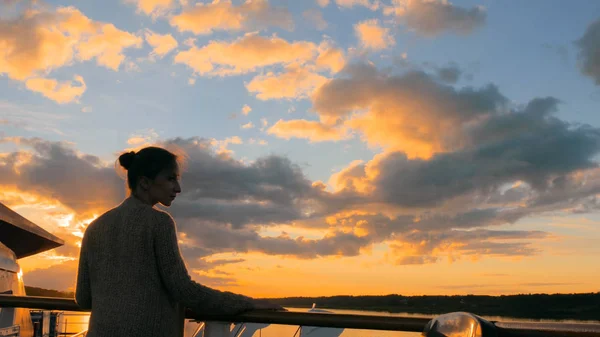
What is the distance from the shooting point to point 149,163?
2.59 meters

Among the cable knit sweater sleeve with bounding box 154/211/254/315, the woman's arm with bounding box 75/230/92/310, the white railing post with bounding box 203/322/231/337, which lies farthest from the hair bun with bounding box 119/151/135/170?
the white railing post with bounding box 203/322/231/337

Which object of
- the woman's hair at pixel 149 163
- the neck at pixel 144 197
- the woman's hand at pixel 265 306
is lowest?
the woman's hand at pixel 265 306

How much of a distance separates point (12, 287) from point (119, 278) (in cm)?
652

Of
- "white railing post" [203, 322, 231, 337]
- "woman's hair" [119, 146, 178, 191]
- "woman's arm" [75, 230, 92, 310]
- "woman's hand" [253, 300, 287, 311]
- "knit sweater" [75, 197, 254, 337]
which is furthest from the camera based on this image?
"white railing post" [203, 322, 231, 337]

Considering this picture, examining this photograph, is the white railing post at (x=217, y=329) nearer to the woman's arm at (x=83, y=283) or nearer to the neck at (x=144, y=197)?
the woman's arm at (x=83, y=283)

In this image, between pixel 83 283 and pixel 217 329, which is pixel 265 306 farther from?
pixel 83 283

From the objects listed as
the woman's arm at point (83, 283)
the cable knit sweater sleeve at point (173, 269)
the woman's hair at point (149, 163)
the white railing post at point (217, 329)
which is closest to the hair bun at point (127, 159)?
the woman's hair at point (149, 163)

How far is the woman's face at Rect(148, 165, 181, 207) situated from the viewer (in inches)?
102

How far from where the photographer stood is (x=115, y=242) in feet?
8.34

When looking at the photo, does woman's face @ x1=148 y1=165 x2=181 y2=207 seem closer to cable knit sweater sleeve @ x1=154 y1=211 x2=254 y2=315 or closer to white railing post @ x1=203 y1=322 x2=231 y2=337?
cable knit sweater sleeve @ x1=154 y1=211 x2=254 y2=315

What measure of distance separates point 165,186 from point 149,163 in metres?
0.12

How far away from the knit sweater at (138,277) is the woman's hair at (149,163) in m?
0.10

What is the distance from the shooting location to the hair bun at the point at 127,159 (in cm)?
268

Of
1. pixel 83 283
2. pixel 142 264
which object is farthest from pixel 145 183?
pixel 83 283
